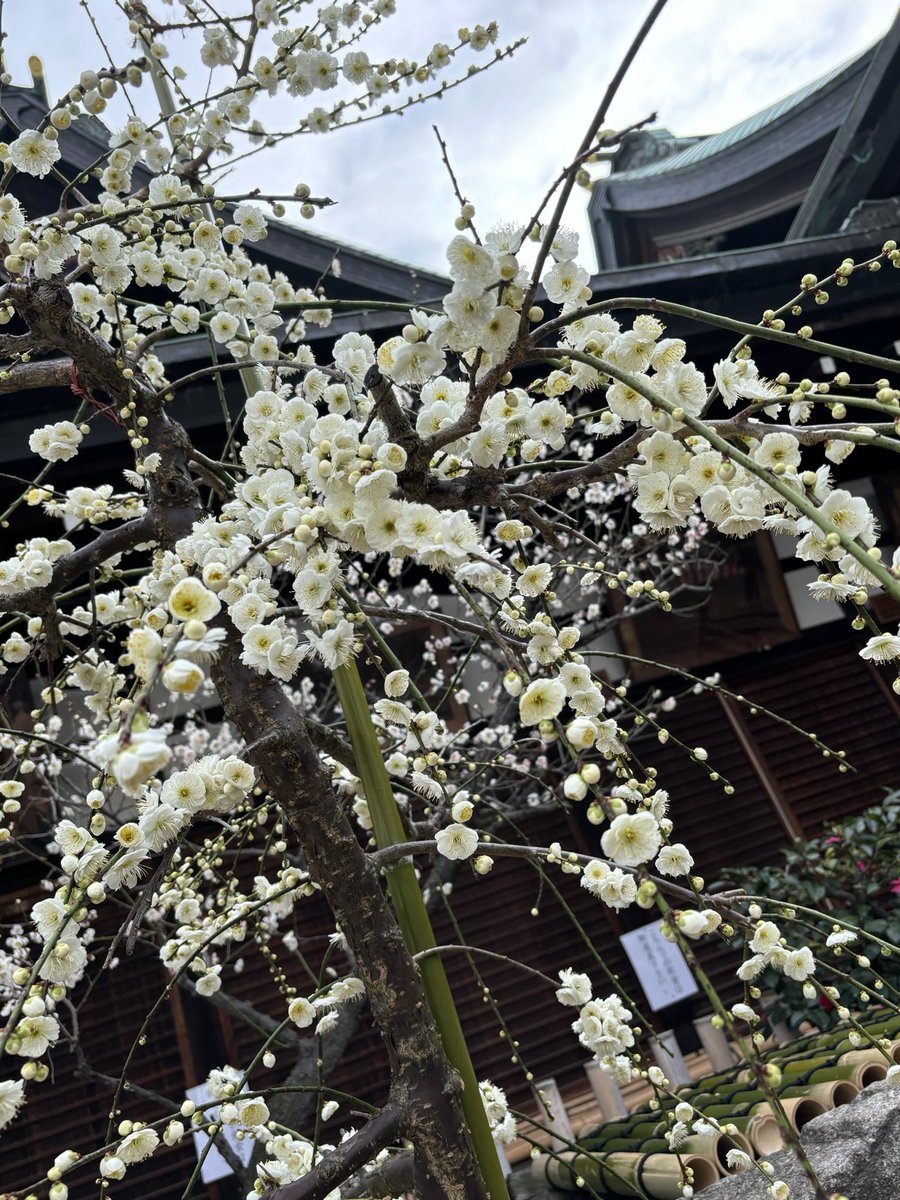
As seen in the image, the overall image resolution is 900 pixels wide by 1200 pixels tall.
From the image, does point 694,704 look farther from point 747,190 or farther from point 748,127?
point 748,127

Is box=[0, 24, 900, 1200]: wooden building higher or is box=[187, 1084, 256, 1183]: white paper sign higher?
box=[0, 24, 900, 1200]: wooden building

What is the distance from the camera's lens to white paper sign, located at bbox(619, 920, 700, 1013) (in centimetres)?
456

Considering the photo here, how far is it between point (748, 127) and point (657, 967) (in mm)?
8031

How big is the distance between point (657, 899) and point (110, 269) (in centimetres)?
166

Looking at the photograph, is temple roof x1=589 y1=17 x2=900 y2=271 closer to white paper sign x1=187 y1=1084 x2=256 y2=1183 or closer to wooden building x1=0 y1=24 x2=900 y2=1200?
wooden building x1=0 y1=24 x2=900 y2=1200

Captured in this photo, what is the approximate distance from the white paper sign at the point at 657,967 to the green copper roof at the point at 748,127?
6.83 m

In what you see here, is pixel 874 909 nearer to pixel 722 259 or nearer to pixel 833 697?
pixel 833 697

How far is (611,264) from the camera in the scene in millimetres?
8688

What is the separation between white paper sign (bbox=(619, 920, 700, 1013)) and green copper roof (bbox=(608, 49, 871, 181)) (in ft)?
22.4

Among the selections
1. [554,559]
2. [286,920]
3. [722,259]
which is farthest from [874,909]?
[722,259]

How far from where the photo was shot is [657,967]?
4.64 m

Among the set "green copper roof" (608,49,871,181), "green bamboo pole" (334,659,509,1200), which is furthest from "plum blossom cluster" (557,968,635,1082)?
"green copper roof" (608,49,871,181)

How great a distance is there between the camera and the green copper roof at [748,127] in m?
7.10

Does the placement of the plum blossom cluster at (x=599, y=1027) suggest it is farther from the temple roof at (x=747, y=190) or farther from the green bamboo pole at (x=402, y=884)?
the temple roof at (x=747, y=190)
